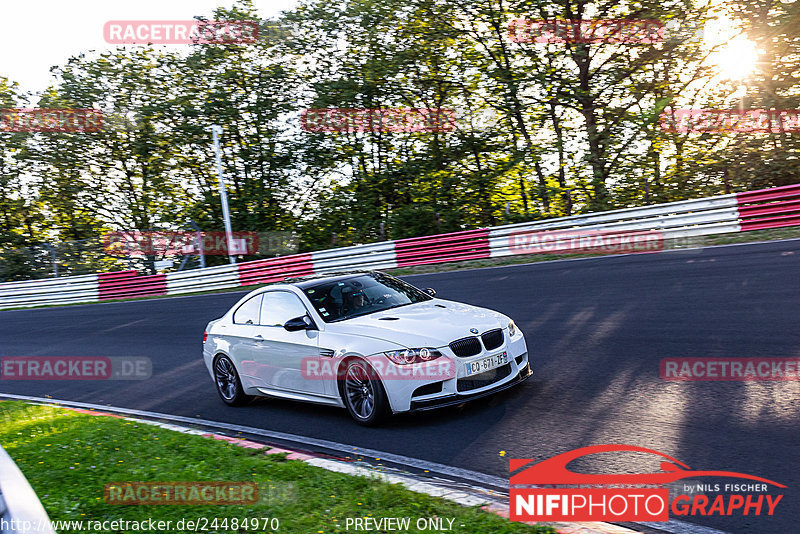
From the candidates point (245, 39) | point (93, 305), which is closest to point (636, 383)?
point (93, 305)

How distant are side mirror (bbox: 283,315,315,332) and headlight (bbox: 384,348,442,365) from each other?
129 cm

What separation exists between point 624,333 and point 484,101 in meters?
17.6

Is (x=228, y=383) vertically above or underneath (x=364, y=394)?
underneath

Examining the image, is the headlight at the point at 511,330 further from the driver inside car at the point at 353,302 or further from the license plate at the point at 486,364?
the driver inside car at the point at 353,302

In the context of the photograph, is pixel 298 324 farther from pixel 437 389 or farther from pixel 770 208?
pixel 770 208

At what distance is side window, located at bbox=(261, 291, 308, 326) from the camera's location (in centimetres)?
820

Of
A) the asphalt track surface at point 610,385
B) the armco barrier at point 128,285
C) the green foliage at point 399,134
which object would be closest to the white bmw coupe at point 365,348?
the asphalt track surface at point 610,385

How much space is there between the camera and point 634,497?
4676mm

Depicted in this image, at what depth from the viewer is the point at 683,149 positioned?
71.4ft

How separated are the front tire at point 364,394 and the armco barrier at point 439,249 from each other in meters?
11.9

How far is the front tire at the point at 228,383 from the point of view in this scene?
9.07 meters

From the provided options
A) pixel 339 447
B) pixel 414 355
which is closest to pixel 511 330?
pixel 414 355

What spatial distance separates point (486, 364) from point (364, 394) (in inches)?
49.9

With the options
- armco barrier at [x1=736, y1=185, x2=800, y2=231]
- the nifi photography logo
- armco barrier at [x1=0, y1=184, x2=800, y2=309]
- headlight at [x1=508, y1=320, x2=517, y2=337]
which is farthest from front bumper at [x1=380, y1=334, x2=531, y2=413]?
armco barrier at [x1=0, y1=184, x2=800, y2=309]
